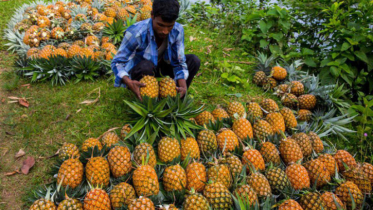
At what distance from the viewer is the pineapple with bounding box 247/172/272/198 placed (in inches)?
107

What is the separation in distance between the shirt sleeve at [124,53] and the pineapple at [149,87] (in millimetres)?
396

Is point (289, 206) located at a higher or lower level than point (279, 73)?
lower

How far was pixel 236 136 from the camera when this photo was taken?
339 cm

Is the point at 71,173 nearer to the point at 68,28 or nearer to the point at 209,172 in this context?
the point at 209,172

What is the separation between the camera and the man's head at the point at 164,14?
306 centimetres

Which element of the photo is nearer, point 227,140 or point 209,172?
point 209,172

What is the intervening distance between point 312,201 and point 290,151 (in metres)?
0.71

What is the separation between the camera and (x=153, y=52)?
367 cm

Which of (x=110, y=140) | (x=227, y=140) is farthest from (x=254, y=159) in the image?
(x=110, y=140)

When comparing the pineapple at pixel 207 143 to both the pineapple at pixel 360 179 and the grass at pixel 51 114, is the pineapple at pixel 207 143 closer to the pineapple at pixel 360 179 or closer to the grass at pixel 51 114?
the grass at pixel 51 114

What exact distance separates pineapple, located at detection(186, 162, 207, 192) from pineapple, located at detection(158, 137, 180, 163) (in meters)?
0.26

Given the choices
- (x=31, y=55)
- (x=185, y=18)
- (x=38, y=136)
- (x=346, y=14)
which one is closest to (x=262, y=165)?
(x=38, y=136)

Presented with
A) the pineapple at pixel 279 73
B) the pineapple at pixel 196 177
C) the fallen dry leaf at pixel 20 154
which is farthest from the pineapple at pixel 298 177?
the fallen dry leaf at pixel 20 154

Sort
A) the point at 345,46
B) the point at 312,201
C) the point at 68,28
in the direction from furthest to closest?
the point at 68,28
the point at 345,46
the point at 312,201
